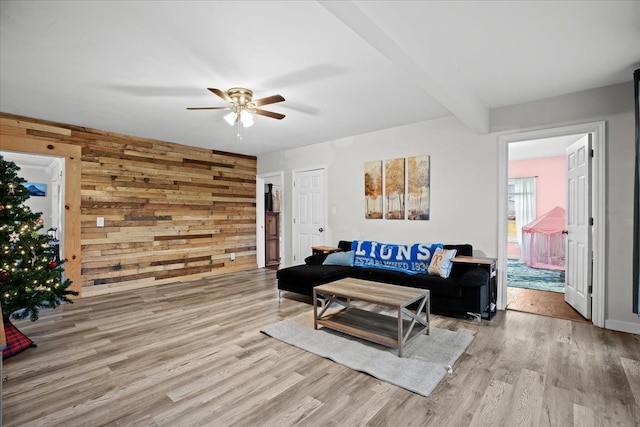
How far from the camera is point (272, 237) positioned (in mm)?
7184

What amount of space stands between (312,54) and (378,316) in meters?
2.61

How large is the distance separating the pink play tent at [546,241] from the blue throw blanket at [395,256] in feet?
13.6

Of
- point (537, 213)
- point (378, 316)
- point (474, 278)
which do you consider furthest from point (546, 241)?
point (378, 316)

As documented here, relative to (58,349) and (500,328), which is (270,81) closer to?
(58,349)

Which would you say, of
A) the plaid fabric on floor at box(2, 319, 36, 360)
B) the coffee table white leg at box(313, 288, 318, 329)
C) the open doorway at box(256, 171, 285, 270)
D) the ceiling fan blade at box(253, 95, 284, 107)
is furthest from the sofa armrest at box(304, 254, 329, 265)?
the plaid fabric on floor at box(2, 319, 36, 360)

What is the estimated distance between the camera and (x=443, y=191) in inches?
168

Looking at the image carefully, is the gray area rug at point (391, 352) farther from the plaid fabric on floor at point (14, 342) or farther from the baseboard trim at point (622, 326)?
the plaid fabric on floor at point (14, 342)

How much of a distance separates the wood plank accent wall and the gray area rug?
315 cm

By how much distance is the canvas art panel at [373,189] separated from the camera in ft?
16.1

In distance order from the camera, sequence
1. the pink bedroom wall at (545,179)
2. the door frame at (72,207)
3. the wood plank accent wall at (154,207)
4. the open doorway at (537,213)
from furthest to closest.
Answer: the pink bedroom wall at (545,179), the open doorway at (537,213), the wood plank accent wall at (154,207), the door frame at (72,207)

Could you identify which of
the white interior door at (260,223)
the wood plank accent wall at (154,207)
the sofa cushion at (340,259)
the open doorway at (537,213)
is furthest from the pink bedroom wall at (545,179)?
the wood plank accent wall at (154,207)

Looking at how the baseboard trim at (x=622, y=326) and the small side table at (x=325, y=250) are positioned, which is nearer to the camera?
the baseboard trim at (x=622, y=326)

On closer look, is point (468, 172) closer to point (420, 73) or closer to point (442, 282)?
point (442, 282)

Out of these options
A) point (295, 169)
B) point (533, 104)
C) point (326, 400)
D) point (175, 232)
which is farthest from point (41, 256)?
point (533, 104)
